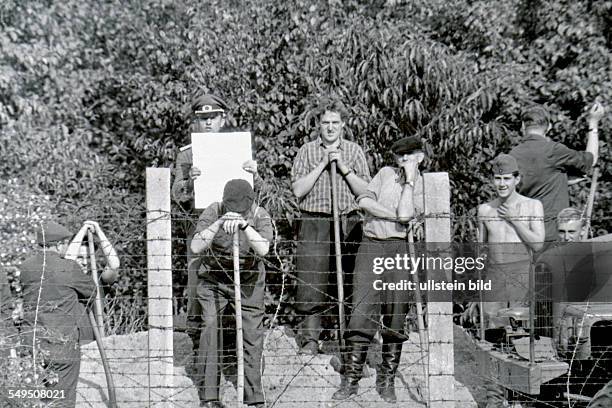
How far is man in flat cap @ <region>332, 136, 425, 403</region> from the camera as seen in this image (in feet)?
25.4

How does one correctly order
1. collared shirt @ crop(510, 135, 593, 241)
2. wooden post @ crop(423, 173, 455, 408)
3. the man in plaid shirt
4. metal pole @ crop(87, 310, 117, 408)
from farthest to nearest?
collared shirt @ crop(510, 135, 593, 241) → the man in plaid shirt → metal pole @ crop(87, 310, 117, 408) → wooden post @ crop(423, 173, 455, 408)

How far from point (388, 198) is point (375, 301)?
30.5 inches

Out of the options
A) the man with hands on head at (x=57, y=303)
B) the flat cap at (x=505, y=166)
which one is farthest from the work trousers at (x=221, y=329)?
the flat cap at (x=505, y=166)

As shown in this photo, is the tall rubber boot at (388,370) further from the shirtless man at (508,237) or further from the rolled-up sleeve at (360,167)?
the rolled-up sleeve at (360,167)

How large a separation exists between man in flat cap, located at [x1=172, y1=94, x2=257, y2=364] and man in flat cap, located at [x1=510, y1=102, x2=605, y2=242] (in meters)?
2.38

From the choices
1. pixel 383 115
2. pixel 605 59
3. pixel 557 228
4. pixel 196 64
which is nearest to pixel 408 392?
pixel 557 228

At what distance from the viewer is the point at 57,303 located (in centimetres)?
715

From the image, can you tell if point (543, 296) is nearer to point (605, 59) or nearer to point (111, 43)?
point (605, 59)

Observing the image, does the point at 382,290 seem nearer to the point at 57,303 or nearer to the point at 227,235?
the point at 227,235

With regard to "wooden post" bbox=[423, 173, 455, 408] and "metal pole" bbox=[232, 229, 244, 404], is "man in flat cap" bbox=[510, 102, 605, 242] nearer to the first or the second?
"wooden post" bbox=[423, 173, 455, 408]

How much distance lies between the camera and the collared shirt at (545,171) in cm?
887

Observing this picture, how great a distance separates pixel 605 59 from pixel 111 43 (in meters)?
5.34

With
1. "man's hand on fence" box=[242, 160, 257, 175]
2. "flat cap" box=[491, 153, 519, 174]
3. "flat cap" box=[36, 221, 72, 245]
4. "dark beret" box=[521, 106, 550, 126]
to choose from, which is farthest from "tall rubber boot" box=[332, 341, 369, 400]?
"dark beret" box=[521, 106, 550, 126]

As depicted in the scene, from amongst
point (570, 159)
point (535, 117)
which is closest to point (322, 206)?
point (535, 117)
